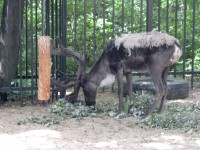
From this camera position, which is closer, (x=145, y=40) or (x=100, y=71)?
(x=145, y=40)

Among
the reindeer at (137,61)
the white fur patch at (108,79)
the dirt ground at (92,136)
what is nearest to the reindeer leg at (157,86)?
the reindeer at (137,61)

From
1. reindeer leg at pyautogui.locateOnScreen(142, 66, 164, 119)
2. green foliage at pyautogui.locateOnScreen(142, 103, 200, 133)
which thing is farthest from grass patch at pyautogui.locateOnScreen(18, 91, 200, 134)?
reindeer leg at pyautogui.locateOnScreen(142, 66, 164, 119)

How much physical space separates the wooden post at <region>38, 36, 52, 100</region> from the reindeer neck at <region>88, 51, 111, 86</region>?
848 millimetres

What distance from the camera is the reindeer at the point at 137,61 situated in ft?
22.4

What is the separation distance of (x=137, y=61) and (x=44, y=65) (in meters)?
1.43

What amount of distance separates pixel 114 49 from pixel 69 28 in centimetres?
492

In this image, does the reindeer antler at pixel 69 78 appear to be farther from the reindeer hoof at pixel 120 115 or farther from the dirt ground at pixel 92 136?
Answer: the reindeer hoof at pixel 120 115

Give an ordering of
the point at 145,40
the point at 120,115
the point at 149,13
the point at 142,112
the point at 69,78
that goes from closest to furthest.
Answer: the point at 145,40 < the point at 120,115 < the point at 142,112 < the point at 69,78 < the point at 149,13

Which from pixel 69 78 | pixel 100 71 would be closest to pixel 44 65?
pixel 69 78

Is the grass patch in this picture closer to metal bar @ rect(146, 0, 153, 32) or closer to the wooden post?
the wooden post

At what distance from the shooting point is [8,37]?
7926 millimetres

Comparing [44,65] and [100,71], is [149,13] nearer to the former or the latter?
[100,71]

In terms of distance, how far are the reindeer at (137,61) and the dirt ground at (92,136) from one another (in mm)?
610

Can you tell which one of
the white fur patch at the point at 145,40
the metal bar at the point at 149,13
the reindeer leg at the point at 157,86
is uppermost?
the metal bar at the point at 149,13
